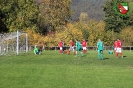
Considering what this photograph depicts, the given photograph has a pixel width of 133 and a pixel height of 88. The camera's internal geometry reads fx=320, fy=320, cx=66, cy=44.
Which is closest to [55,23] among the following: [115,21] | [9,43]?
[115,21]

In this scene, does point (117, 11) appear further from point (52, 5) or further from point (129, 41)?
point (52, 5)

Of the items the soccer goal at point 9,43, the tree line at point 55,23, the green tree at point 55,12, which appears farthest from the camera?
the green tree at point 55,12

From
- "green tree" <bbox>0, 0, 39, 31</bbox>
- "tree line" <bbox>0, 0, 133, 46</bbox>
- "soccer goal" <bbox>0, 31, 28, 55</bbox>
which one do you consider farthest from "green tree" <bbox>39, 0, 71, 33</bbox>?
"soccer goal" <bbox>0, 31, 28, 55</bbox>

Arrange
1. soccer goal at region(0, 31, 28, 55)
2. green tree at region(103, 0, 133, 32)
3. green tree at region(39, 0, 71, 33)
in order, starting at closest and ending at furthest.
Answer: soccer goal at region(0, 31, 28, 55)
green tree at region(39, 0, 71, 33)
green tree at region(103, 0, 133, 32)

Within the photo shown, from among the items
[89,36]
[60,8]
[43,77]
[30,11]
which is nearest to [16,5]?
[30,11]

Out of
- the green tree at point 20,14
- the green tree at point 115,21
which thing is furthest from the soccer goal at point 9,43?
the green tree at point 115,21

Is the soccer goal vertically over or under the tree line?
under

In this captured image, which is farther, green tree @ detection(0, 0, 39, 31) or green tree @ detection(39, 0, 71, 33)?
green tree @ detection(39, 0, 71, 33)

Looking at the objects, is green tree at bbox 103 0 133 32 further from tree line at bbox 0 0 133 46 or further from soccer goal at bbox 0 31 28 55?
soccer goal at bbox 0 31 28 55

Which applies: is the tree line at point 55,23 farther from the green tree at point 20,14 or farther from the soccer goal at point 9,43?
the soccer goal at point 9,43

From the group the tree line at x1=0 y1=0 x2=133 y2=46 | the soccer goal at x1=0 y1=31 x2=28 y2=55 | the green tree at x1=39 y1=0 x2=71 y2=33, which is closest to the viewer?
the soccer goal at x1=0 y1=31 x2=28 y2=55

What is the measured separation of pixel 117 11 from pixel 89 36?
37.4 feet

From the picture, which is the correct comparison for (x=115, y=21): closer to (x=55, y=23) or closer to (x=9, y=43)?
(x=55, y=23)

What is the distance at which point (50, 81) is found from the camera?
1468 centimetres
